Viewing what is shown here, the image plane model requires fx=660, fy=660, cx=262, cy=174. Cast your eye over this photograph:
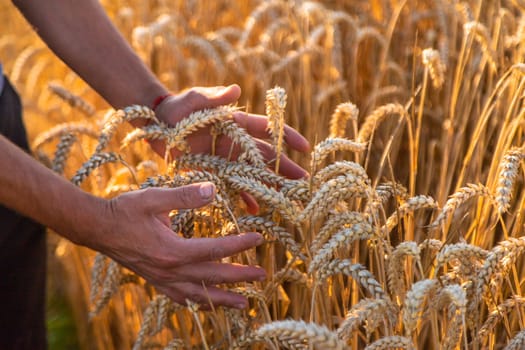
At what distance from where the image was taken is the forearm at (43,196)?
1.14 m

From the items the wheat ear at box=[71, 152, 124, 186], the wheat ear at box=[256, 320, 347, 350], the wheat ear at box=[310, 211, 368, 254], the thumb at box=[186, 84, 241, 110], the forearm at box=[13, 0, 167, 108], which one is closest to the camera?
the wheat ear at box=[256, 320, 347, 350]

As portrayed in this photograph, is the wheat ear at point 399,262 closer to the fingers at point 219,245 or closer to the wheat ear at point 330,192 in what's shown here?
the wheat ear at point 330,192

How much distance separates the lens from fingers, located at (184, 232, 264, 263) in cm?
114

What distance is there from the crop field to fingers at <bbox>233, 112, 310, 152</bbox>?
0.25 feet

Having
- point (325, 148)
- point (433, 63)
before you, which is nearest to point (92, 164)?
point (325, 148)

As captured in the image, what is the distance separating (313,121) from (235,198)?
0.82 metres

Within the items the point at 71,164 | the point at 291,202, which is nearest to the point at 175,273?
the point at 291,202

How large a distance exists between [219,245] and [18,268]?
83 centimetres

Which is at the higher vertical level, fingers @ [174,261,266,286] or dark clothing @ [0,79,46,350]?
fingers @ [174,261,266,286]

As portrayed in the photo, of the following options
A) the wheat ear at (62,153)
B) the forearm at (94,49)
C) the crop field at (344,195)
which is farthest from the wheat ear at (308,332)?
the wheat ear at (62,153)

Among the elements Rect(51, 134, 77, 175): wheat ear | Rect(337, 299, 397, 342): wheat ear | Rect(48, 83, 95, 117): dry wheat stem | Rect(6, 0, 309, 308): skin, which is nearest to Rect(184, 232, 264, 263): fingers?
Rect(6, 0, 309, 308): skin

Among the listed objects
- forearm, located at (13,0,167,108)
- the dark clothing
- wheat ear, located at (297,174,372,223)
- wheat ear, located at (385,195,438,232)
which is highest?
forearm, located at (13,0,167,108)

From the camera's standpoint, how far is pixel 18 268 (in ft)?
5.68

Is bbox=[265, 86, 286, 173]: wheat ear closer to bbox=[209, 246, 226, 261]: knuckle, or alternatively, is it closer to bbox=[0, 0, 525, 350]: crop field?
bbox=[0, 0, 525, 350]: crop field
